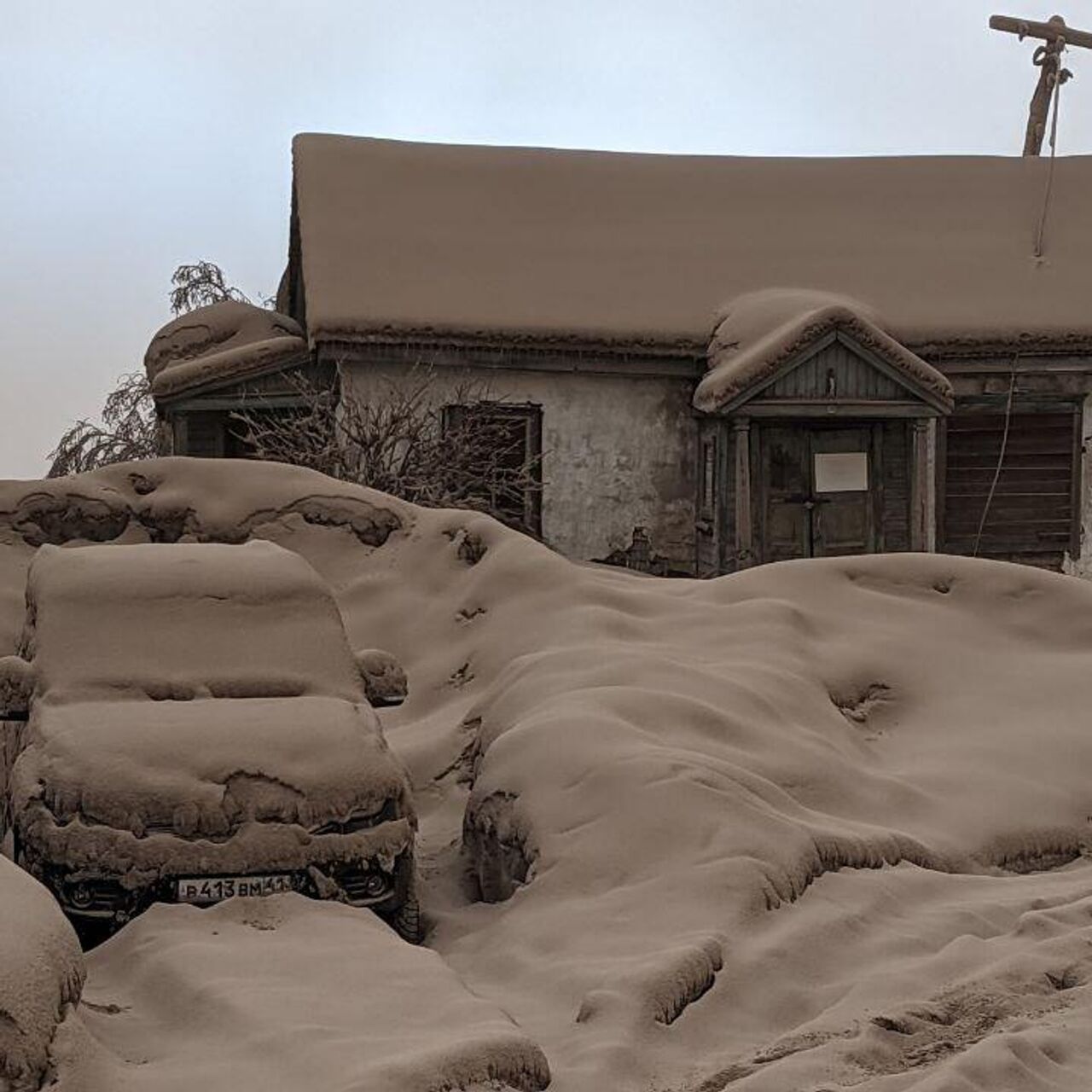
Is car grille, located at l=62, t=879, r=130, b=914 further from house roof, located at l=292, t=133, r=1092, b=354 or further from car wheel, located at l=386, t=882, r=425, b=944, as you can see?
house roof, located at l=292, t=133, r=1092, b=354

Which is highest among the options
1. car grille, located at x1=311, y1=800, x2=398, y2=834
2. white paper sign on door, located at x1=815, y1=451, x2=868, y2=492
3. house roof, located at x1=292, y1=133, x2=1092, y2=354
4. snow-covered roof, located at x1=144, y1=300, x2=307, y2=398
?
house roof, located at x1=292, y1=133, x2=1092, y2=354

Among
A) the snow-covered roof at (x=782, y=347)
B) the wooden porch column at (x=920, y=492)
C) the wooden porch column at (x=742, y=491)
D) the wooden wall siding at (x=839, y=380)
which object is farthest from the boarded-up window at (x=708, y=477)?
the wooden porch column at (x=920, y=492)

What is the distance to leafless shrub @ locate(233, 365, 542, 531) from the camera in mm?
16469

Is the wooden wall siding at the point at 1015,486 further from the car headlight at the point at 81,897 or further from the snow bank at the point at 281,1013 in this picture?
the car headlight at the point at 81,897

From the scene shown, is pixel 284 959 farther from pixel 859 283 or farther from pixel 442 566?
pixel 859 283

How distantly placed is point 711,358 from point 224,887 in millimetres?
13855

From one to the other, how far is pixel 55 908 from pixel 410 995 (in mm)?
1084

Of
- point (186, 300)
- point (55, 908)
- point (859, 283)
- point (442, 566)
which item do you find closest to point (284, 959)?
point (55, 908)

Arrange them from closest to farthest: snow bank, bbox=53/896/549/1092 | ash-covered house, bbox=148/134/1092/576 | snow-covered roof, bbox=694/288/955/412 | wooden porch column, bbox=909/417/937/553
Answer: snow bank, bbox=53/896/549/1092, snow-covered roof, bbox=694/288/955/412, ash-covered house, bbox=148/134/1092/576, wooden porch column, bbox=909/417/937/553

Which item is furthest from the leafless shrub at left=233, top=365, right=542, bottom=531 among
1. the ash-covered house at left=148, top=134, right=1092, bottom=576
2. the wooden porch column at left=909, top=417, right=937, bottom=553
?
the wooden porch column at left=909, top=417, right=937, bottom=553

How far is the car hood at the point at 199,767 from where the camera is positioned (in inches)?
244

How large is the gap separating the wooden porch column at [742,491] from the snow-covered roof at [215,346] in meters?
5.21

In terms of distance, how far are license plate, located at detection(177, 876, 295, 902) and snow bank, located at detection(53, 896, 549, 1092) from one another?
0.07 metres

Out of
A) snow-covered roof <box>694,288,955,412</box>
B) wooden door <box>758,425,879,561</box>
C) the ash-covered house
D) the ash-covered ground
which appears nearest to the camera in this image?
the ash-covered ground
